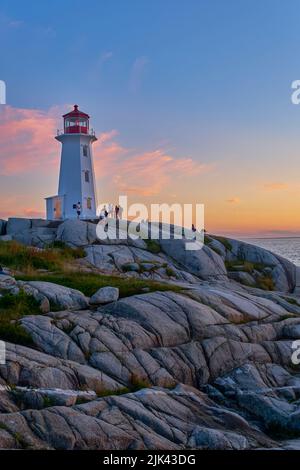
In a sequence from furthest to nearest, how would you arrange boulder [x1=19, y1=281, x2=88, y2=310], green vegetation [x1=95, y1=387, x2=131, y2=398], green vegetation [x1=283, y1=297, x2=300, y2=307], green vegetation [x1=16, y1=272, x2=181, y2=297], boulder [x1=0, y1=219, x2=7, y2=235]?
boulder [x1=0, y1=219, x2=7, y2=235] → green vegetation [x1=283, y1=297, x2=300, y2=307] → green vegetation [x1=16, y1=272, x2=181, y2=297] → boulder [x1=19, y1=281, x2=88, y2=310] → green vegetation [x1=95, y1=387, x2=131, y2=398]

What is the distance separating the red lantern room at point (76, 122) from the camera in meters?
54.0

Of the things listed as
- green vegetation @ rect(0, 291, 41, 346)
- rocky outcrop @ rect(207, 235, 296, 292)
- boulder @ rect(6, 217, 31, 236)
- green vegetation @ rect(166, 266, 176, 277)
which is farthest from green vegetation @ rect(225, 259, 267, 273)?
green vegetation @ rect(0, 291, 41, 346)

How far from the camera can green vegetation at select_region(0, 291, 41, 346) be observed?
608 inches

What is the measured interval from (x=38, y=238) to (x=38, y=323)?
24614 mm

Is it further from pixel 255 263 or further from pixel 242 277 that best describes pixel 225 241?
pixel 242 277

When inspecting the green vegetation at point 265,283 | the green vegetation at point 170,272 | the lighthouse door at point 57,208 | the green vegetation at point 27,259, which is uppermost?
the lighthouse door at point 57,208

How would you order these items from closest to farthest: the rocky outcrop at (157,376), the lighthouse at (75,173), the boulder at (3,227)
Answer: the rocky outcrop at (157,376)
the boulder at (3,227)
the lighthouse at (75,173)

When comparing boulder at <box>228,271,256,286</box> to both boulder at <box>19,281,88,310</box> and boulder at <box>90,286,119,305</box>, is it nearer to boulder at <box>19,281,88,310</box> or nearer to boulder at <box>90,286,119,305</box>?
boulder at <box>90,286,119,305</box>

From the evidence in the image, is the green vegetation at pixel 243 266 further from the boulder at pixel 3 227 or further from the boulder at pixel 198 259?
the boulder at pixel 3 227

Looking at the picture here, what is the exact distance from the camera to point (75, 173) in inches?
2095

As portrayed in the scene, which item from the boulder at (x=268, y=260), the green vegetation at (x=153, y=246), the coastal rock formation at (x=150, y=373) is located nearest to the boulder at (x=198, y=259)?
the green vegetation at (x=153, y=246)

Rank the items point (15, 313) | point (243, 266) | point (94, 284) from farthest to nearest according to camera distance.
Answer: point (243, 266), point (94, 284), point (15, 313)

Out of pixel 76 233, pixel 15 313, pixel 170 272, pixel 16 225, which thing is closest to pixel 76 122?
pixel 16 225

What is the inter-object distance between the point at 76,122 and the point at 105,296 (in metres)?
38.9
